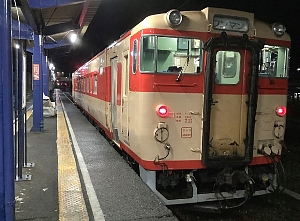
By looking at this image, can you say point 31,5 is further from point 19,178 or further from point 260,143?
point 260,143

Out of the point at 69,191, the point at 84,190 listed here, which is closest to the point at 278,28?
the point at 84,190

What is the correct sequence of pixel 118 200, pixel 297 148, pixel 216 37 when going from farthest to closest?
pixel 297 148, pixel 216 37, pixel 118 200

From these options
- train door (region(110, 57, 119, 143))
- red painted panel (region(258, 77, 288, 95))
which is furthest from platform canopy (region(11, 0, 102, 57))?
red painted panel (region(258, 77, 288, 95))

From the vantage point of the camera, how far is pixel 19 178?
20.0ft

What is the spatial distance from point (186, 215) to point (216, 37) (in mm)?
2999

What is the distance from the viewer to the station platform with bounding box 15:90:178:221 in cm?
416

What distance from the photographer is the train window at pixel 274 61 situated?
210 inches

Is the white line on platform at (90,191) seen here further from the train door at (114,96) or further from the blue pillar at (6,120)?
the blue pillar at (6,120)

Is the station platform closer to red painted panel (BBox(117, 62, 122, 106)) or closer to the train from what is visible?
the train

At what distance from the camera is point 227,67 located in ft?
16.7

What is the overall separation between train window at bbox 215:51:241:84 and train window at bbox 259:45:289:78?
0.48 metres

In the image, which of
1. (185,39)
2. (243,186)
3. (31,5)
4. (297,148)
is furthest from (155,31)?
(297,148)

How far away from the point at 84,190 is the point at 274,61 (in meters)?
3.75

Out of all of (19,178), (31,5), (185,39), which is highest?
(31,5)
